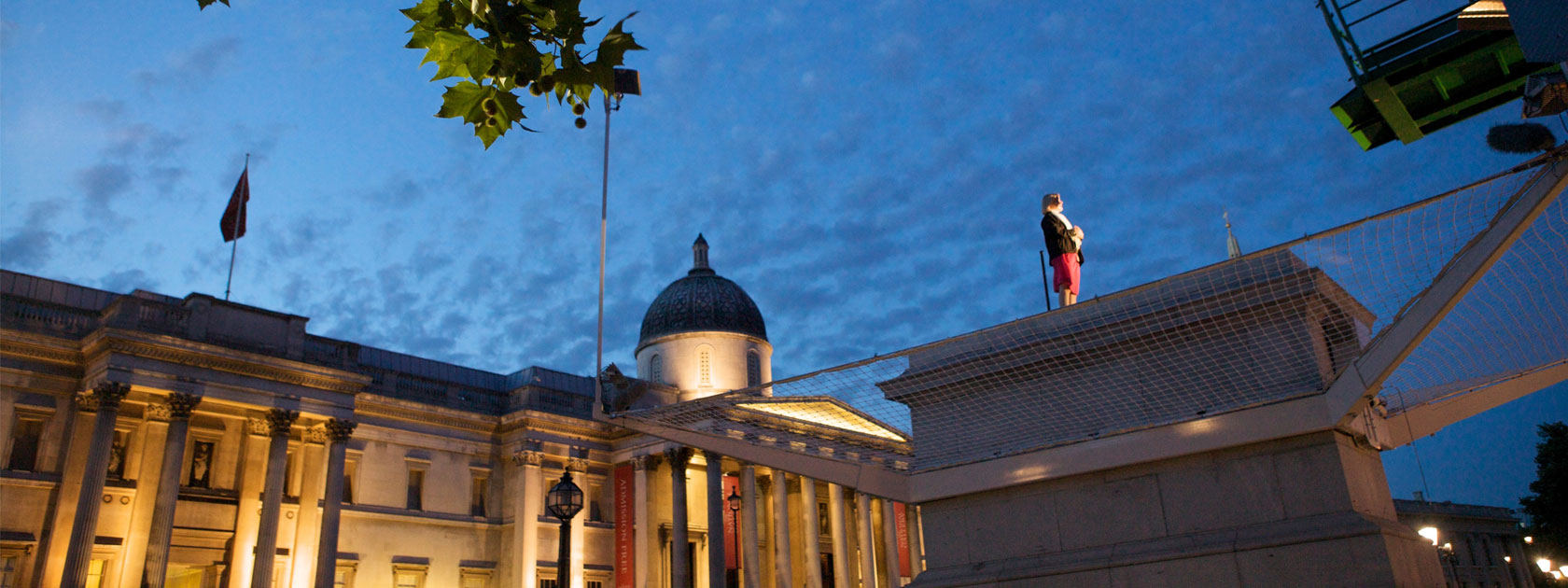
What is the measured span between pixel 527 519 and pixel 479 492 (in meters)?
3.16

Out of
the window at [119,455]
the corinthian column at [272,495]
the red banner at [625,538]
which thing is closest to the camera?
the window at [119,455]

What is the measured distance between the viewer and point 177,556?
32.2 metres

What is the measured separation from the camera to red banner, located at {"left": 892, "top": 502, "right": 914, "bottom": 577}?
139 feet

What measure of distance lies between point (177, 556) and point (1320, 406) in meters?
34.5

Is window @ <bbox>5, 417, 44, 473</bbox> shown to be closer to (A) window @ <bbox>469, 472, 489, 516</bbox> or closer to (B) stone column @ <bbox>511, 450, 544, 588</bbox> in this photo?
(A) window @ <bbox>469, 472, 489, 516</bbox>

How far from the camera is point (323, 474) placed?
3550cm

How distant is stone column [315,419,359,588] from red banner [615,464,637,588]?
1110cm

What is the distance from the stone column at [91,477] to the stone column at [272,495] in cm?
438

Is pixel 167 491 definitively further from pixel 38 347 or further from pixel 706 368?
pixel 706 368

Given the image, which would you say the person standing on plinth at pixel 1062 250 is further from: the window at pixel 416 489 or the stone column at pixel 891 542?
the window at pixel 416 489

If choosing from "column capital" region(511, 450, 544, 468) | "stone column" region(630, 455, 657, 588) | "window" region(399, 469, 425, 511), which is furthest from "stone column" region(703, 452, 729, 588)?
"window" region(399, 469, 425, 511)

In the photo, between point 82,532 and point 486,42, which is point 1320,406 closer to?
point 486,42

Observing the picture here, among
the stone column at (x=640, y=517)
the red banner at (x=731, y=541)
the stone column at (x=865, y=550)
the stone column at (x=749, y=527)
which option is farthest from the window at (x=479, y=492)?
the stone column at (x=865, y=550)

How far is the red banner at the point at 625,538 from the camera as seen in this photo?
41875 millimetres
